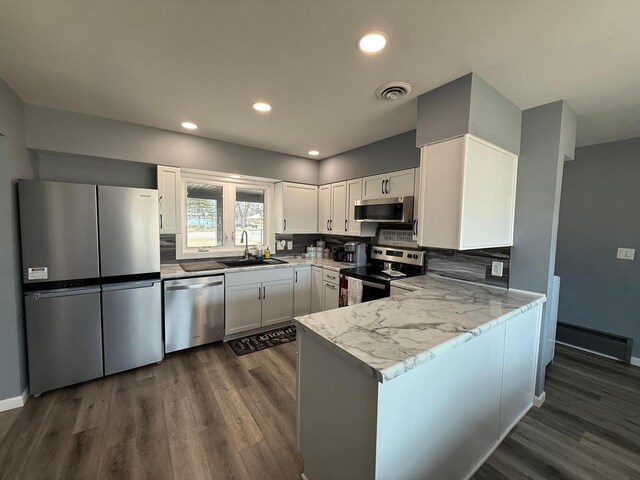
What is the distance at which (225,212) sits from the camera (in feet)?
12.0

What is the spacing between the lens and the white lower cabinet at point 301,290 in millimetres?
3570

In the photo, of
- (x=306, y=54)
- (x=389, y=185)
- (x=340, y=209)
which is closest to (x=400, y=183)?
(x=389, y=185)

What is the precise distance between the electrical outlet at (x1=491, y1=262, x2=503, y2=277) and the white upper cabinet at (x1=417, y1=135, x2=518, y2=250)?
0.24m

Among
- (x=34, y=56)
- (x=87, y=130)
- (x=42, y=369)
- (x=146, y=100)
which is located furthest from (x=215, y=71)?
(x=42, y=369)

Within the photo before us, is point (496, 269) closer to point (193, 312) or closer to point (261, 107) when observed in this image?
point (261, 107)

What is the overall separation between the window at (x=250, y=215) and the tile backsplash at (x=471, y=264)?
246 centimetres

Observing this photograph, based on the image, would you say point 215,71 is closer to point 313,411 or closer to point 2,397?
point 313,411

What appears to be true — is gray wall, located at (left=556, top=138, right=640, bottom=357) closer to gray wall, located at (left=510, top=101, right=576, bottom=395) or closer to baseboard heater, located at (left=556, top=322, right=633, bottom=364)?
baseboard heater, located at (left=556, top=322, right=633, bottom=364)

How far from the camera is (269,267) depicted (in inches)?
129

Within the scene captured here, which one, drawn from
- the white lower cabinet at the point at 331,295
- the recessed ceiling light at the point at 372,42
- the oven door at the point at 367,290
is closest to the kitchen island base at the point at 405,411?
the oven door at the point at 367,290

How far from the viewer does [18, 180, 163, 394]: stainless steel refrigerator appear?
6.77 feet

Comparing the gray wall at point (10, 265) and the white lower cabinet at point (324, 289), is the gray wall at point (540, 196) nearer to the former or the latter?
the white lower cabinet at point (324, 289)

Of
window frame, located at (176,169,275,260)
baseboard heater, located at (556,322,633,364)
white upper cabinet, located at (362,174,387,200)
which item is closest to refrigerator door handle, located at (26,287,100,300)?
window frame, located at (176,169,275,260)

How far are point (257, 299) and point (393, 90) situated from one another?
8.75ft
